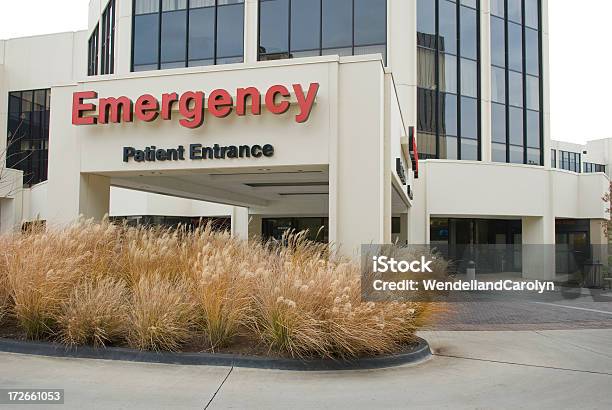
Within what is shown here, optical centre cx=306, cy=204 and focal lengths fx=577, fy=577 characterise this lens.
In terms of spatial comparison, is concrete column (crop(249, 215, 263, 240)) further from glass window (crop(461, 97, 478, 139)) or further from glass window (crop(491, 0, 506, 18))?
glass window (crop(491, 0, 506, 18))

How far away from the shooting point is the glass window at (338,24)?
2522cm

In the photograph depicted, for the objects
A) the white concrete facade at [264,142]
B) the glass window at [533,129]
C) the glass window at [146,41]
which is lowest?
the white concrete facade at [264,142]

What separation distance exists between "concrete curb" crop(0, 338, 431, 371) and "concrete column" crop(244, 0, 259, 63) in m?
20.2

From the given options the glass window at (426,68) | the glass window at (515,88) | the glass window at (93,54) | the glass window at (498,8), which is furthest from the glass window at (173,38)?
the glass window at (515,88)

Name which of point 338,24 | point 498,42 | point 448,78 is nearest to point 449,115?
point 448,78

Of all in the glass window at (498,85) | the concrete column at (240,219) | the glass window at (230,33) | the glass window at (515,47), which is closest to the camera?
the glass window at (230,33)

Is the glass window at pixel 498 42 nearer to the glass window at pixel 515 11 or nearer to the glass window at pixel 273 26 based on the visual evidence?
the glass window at pixel 515 11

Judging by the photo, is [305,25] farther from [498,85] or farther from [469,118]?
[498,85]

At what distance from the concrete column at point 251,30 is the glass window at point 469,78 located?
10.3 metres

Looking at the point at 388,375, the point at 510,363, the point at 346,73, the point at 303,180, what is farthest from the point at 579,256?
the point at 388,375

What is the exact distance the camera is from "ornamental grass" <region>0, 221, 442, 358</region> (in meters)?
7.42

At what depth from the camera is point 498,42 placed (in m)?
30.0

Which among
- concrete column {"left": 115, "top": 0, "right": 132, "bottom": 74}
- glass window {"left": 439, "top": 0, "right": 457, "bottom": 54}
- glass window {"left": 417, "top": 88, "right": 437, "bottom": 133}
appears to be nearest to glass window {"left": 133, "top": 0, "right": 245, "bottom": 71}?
concrete column {"left": 115, "top": 0, "right": 132, "bottom": 74}

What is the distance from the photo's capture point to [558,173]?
29.1 m
